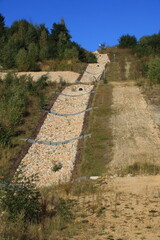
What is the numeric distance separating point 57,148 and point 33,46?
23159mm

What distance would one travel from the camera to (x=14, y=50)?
3303cm

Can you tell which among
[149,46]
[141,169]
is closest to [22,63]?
[149,46]

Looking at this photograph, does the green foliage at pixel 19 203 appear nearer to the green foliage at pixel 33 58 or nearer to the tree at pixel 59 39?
the green foliage at pixel 33 58

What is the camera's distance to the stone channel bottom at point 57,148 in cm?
1117

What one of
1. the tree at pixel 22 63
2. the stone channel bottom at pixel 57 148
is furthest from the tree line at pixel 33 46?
the stone channel bottom at pixel 57 148

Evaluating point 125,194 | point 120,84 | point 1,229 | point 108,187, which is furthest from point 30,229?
point 120,84

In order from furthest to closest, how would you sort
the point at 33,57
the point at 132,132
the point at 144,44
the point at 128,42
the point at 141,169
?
the point at 128,42, the point at 144,44, the point at 33,57, the point at 132,132, the point at 141,169

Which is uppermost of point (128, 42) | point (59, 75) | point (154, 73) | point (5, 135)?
point (128, 42)

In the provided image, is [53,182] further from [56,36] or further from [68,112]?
[56,36]

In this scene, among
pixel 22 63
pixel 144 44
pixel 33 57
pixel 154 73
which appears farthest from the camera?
pixel 144 44

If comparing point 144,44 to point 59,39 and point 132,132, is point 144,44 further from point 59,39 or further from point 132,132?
point 132,132

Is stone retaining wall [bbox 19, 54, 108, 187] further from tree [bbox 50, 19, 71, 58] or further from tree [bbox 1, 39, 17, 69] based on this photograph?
tree [bbox 50, 19, 71, 58]

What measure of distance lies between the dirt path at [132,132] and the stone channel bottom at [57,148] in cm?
179

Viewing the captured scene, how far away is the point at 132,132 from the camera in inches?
574
